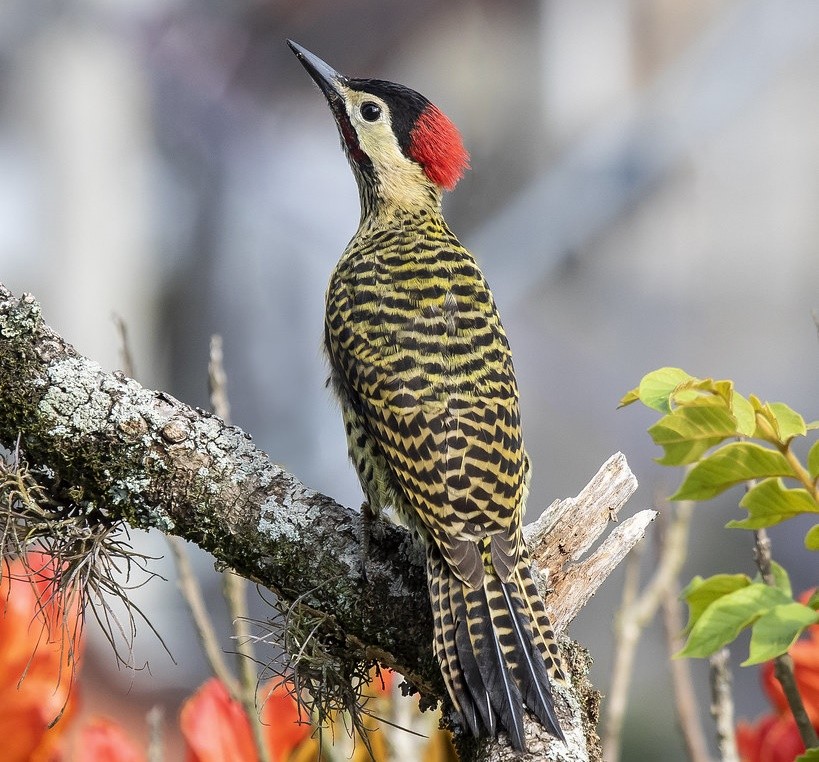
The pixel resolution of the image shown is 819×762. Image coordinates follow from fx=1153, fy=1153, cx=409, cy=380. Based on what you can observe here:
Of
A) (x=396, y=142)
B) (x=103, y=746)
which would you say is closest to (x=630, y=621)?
(x=103, y=746)

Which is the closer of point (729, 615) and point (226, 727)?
point (729, 615)

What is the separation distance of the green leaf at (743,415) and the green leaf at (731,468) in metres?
0.01

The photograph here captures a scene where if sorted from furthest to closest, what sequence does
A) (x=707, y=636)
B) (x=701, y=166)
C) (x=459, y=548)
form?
(x=701, y=166), (x=459, y=548), (x=707, y=636)

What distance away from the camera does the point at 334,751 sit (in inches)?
63.2

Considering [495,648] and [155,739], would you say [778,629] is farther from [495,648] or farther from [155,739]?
[155,739]

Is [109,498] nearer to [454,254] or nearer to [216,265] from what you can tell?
[454,254]

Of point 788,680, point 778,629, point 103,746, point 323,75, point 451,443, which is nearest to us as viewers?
point 778,629

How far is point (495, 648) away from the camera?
5.36ft

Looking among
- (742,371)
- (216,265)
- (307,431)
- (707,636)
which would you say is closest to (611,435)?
(742,371)

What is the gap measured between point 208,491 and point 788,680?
0.79m

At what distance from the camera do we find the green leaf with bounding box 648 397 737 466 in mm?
1239

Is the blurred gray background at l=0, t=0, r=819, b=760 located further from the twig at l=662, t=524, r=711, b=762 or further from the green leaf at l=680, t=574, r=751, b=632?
the green leaf at l=680, t=574, r=751, b=632

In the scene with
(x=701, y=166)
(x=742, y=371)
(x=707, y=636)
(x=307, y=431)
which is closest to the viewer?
(x=707, y=636)

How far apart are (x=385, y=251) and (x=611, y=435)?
425 cm
